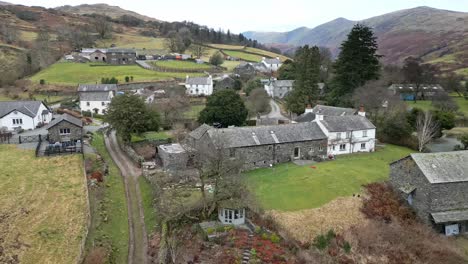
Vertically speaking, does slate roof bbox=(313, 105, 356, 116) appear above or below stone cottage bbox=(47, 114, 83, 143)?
above

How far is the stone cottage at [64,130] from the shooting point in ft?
139

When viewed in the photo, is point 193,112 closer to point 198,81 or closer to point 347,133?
point 198,81

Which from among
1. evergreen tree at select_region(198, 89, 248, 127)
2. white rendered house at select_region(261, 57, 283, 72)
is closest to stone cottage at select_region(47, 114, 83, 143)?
evergreen tree at select_region(198, 89, 248, 127)

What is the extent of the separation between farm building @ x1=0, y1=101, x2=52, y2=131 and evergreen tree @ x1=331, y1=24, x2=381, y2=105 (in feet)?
147

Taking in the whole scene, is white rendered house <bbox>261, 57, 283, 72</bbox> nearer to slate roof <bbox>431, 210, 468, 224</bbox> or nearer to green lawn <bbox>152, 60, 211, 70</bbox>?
green lawn <bbox>152, 60, 211, 70</bbox>

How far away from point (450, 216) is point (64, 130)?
38.4 meters

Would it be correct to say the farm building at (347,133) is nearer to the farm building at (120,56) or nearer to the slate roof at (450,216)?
the slate roof at (450,216)

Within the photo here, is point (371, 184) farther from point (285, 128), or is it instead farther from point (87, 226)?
point (87, 226)

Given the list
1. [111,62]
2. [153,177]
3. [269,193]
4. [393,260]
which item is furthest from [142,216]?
[111,62]

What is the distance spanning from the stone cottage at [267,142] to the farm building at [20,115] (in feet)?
72.6

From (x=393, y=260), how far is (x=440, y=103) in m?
52.5

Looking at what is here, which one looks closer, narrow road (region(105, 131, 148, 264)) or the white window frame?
narrow road (region(105, 131, 148, 264))

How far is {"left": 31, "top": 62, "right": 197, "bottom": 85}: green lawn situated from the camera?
84.6m

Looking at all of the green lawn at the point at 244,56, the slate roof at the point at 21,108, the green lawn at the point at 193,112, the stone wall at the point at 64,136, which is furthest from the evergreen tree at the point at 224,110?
the green lawn at the point at 244,56
